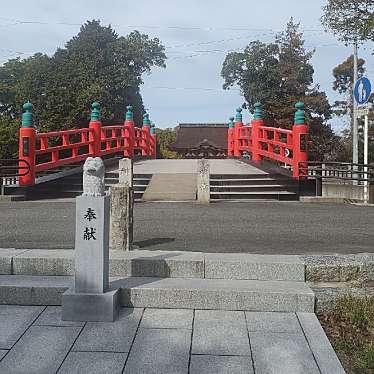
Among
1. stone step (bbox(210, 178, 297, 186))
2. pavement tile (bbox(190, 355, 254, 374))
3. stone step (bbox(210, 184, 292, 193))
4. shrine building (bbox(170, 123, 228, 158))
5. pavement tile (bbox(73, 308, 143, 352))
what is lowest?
pavement tile (bbox(190, 355, 254, 374))

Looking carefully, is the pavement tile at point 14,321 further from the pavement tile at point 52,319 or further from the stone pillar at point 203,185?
the stone pillar at point 203,185

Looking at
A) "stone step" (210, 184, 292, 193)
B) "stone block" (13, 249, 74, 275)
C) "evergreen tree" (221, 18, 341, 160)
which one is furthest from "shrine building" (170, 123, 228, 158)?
"stone block" (13, 249, 74, 275)

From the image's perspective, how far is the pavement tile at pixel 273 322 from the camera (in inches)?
137

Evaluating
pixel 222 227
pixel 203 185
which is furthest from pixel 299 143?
pixel 222 227

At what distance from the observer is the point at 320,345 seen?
10.6 feet

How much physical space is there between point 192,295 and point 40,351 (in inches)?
51.8

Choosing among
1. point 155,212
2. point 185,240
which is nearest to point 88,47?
point 155,212

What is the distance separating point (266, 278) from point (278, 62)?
28.7m

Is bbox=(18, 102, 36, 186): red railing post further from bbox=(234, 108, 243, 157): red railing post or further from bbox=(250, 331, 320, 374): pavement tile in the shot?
bbox=(234, 108, 243, 157): red railing post

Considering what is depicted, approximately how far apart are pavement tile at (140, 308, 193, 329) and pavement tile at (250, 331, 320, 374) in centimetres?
57

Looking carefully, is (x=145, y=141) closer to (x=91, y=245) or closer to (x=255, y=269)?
(x=255, y=269)

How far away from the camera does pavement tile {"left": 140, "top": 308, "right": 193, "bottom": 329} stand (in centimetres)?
353

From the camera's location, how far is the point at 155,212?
8.29m

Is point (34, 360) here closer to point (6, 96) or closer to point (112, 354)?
point (112, 354)
